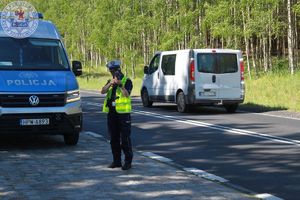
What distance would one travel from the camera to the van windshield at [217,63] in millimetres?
17562

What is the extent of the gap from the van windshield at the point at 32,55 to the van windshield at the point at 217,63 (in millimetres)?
7199

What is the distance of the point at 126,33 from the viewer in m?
48.5

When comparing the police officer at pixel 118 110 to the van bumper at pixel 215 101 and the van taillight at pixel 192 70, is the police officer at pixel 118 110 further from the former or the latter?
the van bumper at pixel 215 101

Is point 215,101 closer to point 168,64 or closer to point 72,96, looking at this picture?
point 168,64

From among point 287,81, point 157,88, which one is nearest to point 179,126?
point 157,88

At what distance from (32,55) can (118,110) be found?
351 centimetres

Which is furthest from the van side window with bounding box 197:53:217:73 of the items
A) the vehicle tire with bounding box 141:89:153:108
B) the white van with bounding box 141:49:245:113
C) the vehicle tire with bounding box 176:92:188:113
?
the vehicle tire with bounding box 141:89:153:108

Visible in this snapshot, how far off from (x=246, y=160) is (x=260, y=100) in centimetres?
1254

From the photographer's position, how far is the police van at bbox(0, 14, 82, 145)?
9.68 metres

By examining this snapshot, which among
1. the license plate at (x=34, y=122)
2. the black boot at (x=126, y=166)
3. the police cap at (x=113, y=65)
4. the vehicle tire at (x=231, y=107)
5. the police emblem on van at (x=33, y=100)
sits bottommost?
the black boot at (x=126, y=166)

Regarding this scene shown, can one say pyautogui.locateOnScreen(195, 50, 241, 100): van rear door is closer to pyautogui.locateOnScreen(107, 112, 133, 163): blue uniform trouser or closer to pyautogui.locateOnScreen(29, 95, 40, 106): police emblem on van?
pyautogui.locateOnScreen(29, 95, 40, 106): police emblem on van

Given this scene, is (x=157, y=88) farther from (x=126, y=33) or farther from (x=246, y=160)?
(x=126, y=33)

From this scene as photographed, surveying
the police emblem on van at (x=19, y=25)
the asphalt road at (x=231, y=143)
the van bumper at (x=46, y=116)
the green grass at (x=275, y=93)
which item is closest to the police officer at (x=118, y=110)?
the asphalt road at (x=231, y=143)

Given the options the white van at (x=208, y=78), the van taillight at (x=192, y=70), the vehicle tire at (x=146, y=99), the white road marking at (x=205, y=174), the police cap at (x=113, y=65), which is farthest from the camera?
the vehicle tire at (x=146, y=99)
